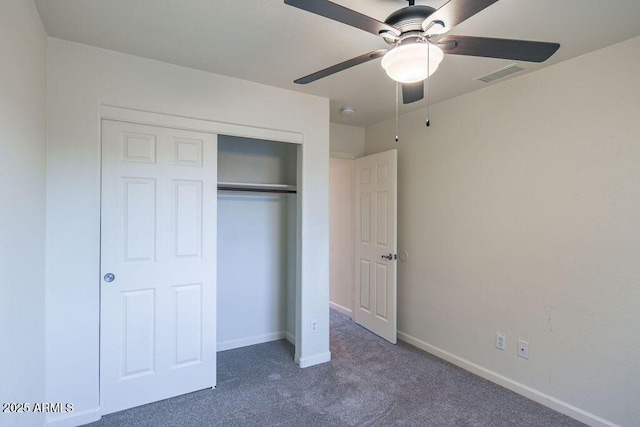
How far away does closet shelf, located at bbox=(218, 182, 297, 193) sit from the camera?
3162 millimetres

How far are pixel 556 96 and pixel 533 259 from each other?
1.22 m

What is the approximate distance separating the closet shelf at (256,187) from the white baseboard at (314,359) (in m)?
1.65

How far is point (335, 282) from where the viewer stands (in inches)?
186

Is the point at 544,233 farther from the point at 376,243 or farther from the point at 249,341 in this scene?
the point at 249,341

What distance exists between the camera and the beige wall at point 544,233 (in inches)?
82.7

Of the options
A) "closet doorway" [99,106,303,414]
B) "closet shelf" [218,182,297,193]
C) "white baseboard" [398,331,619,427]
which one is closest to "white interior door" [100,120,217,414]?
"closet doorway" [99,106,303,414]

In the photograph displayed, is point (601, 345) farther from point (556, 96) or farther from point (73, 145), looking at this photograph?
point (73, 145)

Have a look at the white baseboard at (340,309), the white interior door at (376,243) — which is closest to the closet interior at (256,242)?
the white interior door at (376,243)

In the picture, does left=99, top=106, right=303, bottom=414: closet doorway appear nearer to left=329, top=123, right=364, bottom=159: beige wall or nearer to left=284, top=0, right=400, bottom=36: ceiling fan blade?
left=329, top=123, right=364, bottom=159: beige wall

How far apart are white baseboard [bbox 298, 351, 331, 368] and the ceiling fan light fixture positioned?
8.33ft

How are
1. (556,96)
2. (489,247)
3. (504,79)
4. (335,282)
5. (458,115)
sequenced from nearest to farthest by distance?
(556,96)
(504,79)
(489,247)
(458,115)
(335,282)

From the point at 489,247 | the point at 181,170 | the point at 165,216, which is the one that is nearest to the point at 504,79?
the point at 489,247

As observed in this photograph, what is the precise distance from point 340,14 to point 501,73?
1.90 meters

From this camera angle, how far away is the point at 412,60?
4.66 feet
